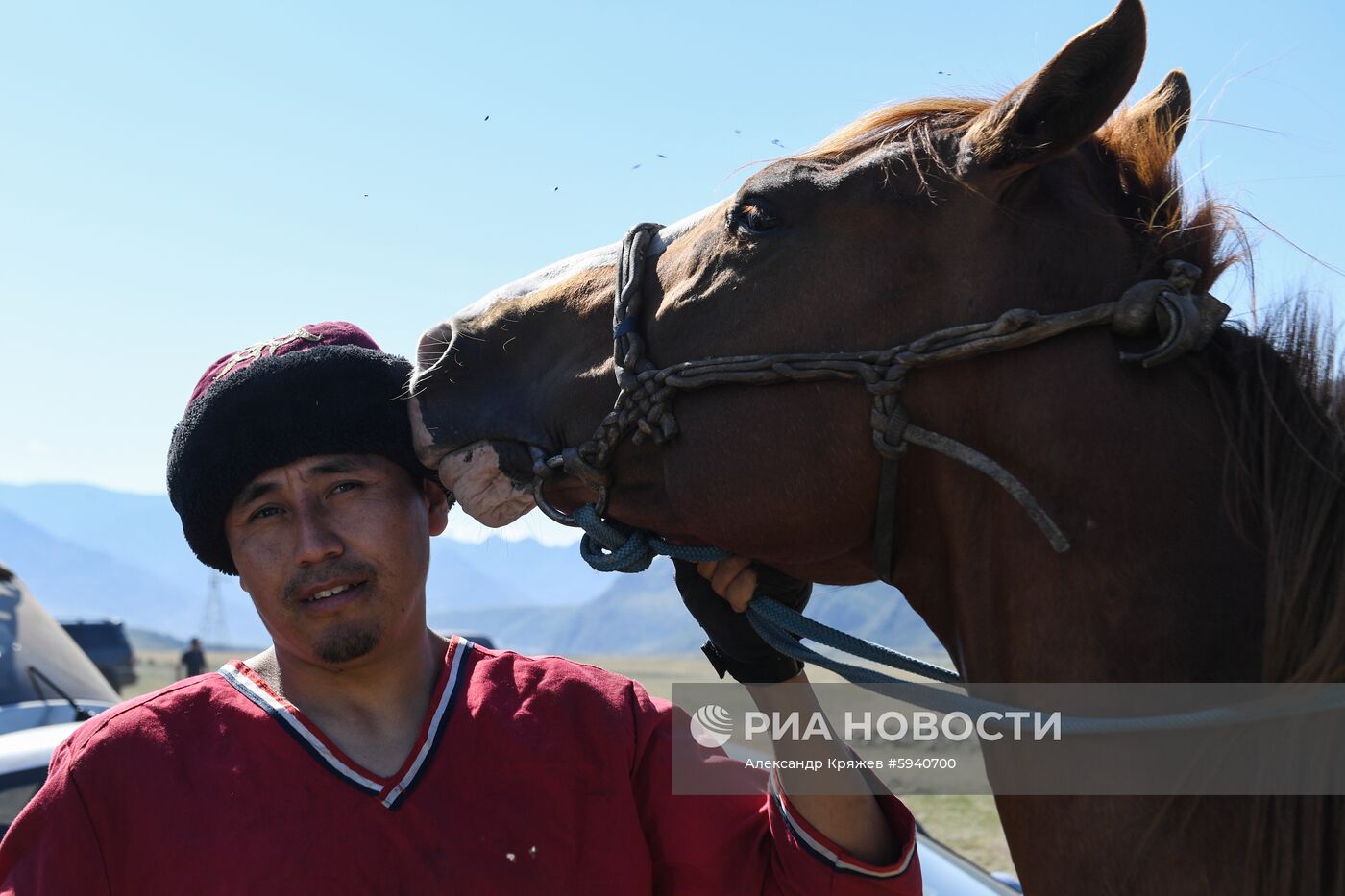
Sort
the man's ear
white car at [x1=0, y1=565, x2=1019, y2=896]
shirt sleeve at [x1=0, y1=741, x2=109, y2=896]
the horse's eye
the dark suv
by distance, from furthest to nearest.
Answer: the dark suv → white car at [x1=0, y1=565, x2=1019, y2=896] → the man's ear → the horse's eye → shirt sleeve at [x1=0, y1=741, x2=109, y2=896]

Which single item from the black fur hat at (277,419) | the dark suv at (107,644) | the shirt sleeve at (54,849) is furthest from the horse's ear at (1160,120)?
the dark suv at (107,644)

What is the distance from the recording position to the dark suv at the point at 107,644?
14195 mm

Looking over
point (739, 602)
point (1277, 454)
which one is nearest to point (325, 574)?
point (739, 602)

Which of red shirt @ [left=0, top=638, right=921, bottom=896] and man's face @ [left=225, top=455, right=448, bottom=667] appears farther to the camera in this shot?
man's face @ [left=225, top=455, right=448, bottom=667]

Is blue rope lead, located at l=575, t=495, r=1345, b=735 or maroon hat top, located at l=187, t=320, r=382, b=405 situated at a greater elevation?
maroon hat top, located at l=187, t=320, r=382, b=405

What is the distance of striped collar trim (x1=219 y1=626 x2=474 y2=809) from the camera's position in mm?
2092

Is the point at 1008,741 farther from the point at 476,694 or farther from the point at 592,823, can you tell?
the point at 476,694

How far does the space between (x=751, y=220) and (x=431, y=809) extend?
48.1 inches

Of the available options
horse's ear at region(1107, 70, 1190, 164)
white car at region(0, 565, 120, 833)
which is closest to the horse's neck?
horse's ear at region(1107, 70, 1190, 164)

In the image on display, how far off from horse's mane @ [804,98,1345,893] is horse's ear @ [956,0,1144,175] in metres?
0.09

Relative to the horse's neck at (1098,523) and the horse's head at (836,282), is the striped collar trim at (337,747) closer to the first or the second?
the horse's head at (836,282)

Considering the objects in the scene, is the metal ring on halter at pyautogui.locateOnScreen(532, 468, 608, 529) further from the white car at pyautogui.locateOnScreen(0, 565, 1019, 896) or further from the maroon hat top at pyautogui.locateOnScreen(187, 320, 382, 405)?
the white car at pyautogui.locateOnScreen(0, 565, 1019, 896)

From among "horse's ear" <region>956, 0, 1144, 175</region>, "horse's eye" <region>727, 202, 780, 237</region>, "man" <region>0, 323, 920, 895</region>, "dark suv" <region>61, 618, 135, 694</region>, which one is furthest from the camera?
"dark suv" <region>61, 618, 135, 694</region>

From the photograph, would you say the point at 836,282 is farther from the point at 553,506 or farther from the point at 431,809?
the point at 431,809
